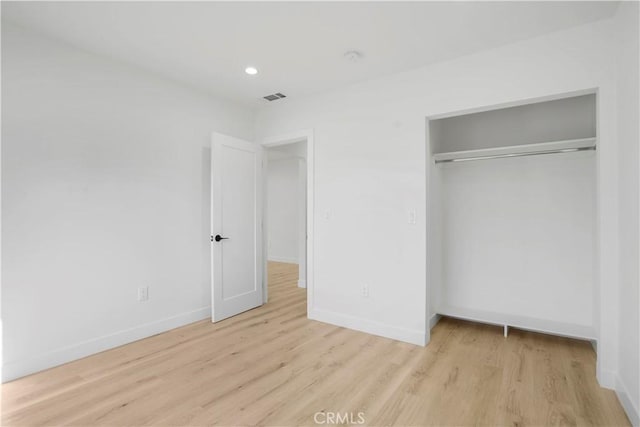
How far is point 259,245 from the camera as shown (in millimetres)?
4156

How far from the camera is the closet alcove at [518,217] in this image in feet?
9.76

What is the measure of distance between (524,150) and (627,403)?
2031 mm

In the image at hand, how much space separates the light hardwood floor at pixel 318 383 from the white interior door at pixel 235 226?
62 cm

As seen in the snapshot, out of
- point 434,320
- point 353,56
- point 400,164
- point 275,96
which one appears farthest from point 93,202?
point 434,320

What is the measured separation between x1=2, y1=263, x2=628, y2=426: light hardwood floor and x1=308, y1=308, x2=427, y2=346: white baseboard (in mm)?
98

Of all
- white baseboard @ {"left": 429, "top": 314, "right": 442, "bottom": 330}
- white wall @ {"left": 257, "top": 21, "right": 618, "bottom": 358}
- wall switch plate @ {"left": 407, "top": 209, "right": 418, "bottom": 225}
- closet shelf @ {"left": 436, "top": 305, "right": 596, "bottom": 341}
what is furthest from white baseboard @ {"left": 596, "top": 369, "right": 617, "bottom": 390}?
wall switch plate @ {"left": 407, "top": 209, "right": 418, "bottom": 225}

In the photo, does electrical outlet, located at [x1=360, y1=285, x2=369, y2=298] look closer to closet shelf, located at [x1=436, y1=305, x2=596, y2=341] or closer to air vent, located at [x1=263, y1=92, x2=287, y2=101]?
closet shelf, located at [x1=436, y1=305, x2=596, y2=341]

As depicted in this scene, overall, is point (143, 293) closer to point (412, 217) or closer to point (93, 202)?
point (93, 202)

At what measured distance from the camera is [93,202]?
8.99 ft

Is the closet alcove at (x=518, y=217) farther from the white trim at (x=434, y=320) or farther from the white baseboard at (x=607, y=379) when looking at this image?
the white baseboard at (x=607, y=379)

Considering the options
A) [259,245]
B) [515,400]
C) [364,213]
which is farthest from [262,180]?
[515,400]

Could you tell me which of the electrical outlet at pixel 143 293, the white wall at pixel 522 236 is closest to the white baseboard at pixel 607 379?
the white wall at pixel 522 236

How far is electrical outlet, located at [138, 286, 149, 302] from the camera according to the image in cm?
308

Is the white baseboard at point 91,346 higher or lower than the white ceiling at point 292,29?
lower
